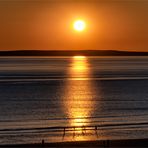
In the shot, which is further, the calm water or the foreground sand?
the calm water

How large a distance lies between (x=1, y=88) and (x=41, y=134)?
40.9 feet

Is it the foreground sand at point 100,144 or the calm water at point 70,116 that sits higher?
the calm water at point 70,116

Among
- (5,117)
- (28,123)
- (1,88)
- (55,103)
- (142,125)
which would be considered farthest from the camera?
(1,88)

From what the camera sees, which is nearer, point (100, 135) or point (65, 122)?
point (100, 135)

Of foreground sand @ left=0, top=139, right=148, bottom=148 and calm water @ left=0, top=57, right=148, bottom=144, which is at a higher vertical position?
calm water @ left=0, top=57, right=148, bottom=144

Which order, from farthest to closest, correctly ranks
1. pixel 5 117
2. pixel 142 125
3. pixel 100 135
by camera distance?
pixel 5 117, pixel 142 125, pixel 100 135

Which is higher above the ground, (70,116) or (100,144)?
(70,116)

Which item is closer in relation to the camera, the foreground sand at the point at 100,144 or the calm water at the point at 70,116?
the foreground sand at the point at 100,144

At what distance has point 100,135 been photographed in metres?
8.69

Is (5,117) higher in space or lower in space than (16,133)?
higher

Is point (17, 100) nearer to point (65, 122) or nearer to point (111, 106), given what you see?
point (111, 106)

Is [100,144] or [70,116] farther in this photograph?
[70,116]

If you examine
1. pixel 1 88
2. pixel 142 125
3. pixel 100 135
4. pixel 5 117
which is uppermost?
pixel 1 88

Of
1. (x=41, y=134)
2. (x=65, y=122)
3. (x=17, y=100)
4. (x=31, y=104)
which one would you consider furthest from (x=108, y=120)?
(x=17, y=100)
